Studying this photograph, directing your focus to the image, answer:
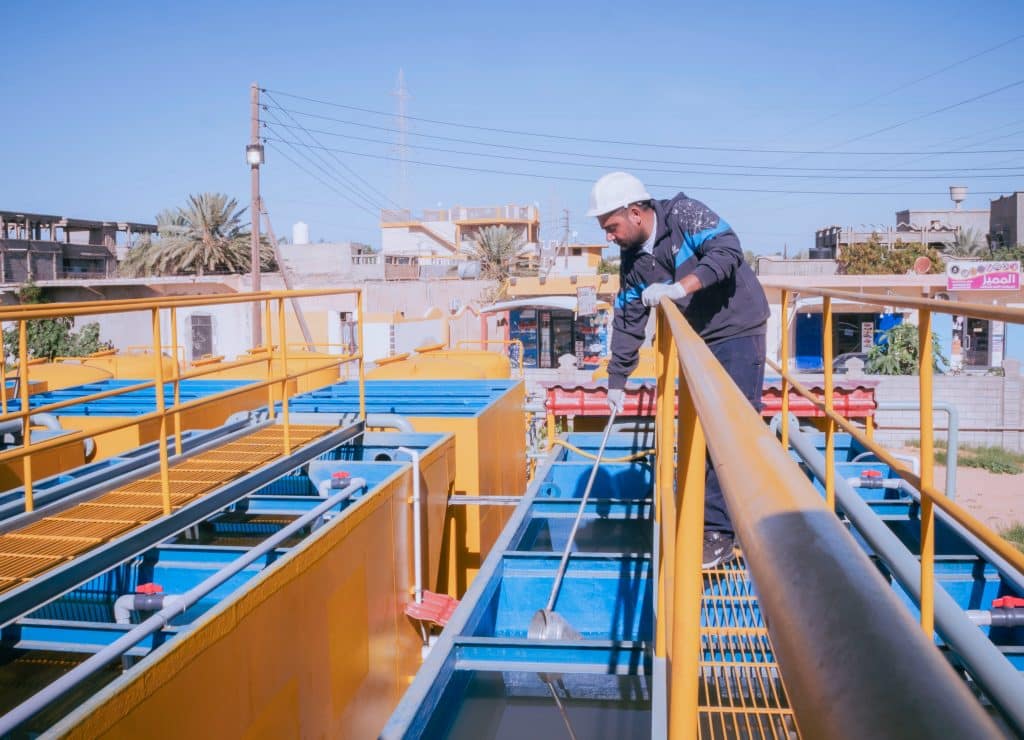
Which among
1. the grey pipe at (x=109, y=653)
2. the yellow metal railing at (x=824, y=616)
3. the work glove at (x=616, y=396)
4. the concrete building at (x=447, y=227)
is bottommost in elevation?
the grey pipe at (x=109, y=653)

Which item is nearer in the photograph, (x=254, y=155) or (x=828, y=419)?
(x=828, y=419)

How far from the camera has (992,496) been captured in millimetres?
15594

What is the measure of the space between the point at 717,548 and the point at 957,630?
1383 mm

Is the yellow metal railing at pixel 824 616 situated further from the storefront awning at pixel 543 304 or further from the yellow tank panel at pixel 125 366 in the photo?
the storefront awning at pixel 543 304

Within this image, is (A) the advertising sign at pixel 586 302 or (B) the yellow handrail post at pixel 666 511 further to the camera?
(A) the advertising sign at pixel 586 302

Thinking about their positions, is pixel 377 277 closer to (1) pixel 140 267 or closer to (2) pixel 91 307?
(1) pixel 140 267

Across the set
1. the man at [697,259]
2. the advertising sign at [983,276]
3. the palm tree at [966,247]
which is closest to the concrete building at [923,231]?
the palm tree at [966,247]

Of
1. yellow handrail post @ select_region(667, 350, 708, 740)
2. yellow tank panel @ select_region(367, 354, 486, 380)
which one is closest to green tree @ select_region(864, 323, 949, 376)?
yellow tank panel @ select_region(367, 354, 486, 380)

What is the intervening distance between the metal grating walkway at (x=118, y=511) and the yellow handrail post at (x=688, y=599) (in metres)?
2.98

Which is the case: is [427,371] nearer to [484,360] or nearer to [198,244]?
[484,360]

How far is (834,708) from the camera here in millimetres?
428

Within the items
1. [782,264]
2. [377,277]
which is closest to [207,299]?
[782,264]

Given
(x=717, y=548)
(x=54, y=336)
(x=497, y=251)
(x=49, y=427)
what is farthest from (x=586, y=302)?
(x=497, y=251)

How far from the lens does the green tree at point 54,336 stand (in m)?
25.8
